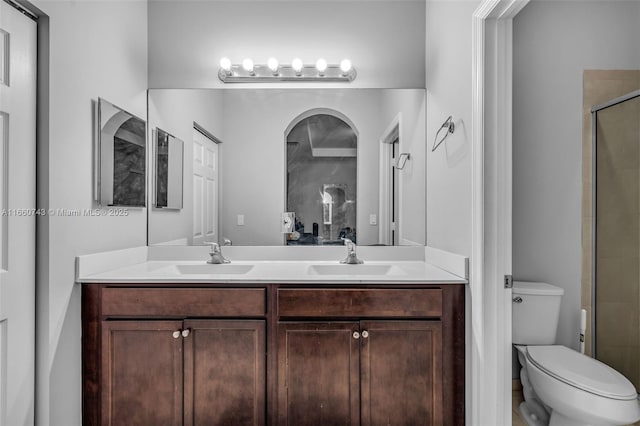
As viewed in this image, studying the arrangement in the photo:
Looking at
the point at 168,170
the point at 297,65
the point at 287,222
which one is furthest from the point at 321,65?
the point at 168,170

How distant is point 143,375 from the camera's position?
1.62m

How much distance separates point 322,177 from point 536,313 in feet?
4.60

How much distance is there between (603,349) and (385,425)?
1.52m

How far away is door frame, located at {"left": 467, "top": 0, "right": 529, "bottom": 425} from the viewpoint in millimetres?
1475

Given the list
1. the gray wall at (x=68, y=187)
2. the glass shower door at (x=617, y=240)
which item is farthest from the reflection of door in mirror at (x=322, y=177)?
the glass shower door at (x=617, y=240)

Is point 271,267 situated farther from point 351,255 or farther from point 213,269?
point 351,255

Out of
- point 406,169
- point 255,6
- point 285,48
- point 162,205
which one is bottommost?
point 162,205

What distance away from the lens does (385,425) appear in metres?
1.61

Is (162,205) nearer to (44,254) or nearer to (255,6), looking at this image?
(44,254)

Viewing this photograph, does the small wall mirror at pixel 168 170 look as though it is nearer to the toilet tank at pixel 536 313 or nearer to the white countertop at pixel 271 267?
the white countertop at pixel 271 267

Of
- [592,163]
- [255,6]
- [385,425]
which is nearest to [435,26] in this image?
[255,6]

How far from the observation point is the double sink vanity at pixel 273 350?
1607 millimetres

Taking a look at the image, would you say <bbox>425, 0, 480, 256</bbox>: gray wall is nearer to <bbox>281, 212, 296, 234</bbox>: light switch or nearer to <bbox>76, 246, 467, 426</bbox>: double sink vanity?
<bbox>76, 246, 467, 426</bbox>: double sink vanity

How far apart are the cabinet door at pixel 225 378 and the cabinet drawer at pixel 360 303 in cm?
19
